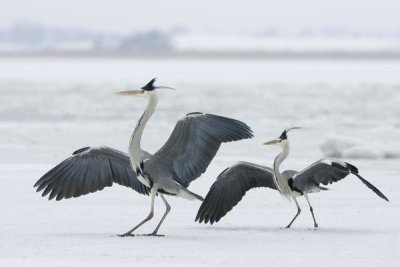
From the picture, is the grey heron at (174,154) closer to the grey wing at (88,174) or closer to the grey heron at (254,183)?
the grey wing at (88,174)

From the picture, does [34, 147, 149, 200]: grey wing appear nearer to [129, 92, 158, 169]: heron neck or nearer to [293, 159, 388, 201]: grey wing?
[129, 92, 158, 169]: heron neck


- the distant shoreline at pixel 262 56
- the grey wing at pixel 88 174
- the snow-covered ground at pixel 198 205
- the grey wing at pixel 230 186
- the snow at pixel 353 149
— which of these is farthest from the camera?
the distant shoreline at pixel 262 56

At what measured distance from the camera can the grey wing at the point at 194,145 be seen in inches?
290

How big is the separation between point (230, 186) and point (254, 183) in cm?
20

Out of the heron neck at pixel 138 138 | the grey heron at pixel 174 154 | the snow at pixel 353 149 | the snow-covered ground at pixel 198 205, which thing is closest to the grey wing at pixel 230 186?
the snow-covered ground at pixel 198 205

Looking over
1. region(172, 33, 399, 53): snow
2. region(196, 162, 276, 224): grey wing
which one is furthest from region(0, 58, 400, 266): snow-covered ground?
region(172, 33, 399, 53): snow

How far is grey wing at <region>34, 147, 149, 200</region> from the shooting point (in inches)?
302

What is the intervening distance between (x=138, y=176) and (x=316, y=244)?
1419 mm

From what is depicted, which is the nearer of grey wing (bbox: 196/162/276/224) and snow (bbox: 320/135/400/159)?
grey wing (bbox: 196/162/276/224)

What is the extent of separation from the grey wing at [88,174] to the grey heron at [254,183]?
21.9 inches

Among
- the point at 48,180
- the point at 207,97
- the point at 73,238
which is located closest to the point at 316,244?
the point at 73,238

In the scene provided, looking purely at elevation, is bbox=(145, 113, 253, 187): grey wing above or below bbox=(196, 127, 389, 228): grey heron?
above

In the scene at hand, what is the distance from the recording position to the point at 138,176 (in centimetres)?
738

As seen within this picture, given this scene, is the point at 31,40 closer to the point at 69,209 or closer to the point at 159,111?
the point at 159,111
